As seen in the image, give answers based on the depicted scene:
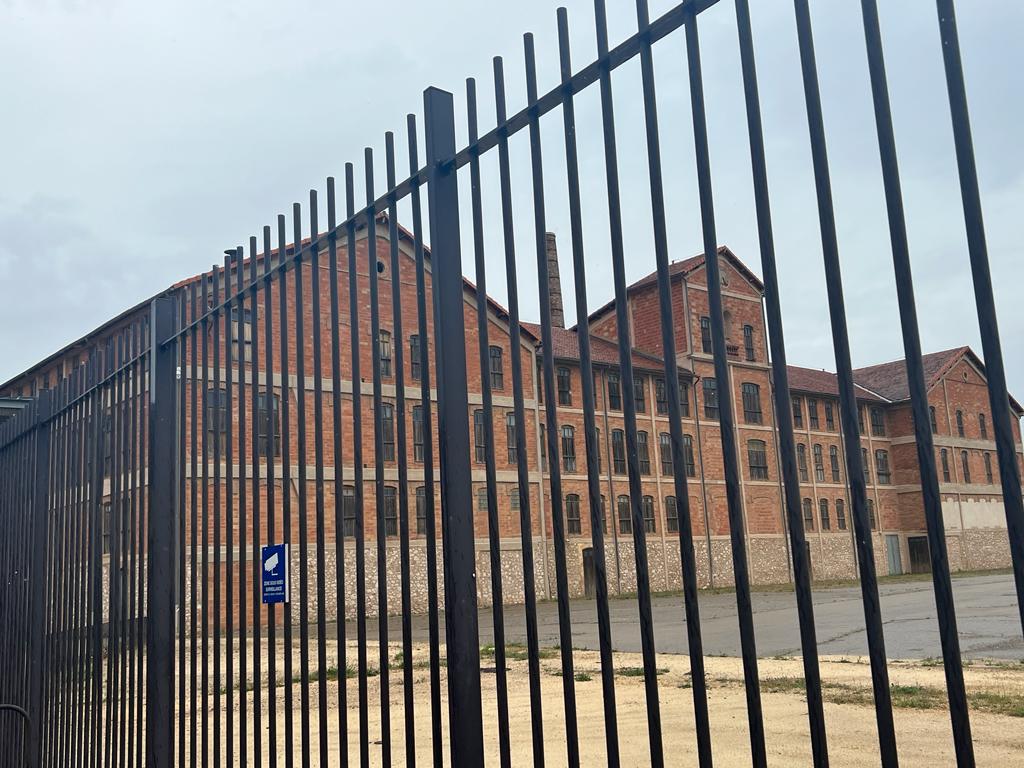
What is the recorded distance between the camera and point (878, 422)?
44.4 meters

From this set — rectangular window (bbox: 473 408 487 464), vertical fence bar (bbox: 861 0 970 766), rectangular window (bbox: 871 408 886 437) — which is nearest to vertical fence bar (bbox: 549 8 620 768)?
vertical fence bar (bbox: 861 0 970 766)

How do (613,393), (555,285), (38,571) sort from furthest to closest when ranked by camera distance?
(555,285) < (613,393) < (38,571)

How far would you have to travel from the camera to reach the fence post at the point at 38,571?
5.89m

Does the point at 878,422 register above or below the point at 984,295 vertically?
above

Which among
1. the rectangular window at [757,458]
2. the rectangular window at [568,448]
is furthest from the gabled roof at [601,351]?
the rectangular window at [757,458]

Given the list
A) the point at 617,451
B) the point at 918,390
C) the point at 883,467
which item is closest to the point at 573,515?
the point at 617,451

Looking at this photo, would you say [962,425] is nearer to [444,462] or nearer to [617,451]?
[617,451]

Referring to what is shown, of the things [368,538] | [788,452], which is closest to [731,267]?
[368,538]

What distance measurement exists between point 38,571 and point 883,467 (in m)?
42.9

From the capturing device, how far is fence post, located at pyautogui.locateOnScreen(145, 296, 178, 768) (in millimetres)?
4230

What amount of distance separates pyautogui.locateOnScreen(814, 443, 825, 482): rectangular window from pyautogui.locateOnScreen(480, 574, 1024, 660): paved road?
1237 cm

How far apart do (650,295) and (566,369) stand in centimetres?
509

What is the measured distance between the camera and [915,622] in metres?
16.9

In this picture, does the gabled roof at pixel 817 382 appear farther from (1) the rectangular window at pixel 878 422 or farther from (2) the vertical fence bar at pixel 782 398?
(2) the vertical fence bar at pixel 782 398
